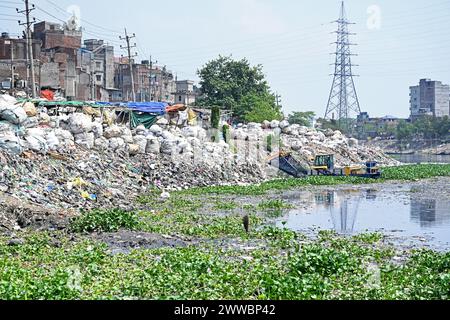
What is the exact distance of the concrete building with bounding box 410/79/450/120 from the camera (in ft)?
296

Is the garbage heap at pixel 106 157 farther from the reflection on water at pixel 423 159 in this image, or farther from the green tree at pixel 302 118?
the green tree at pixel 302 118

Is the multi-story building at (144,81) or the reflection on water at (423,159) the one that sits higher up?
A: the multi-story building at (144,81)

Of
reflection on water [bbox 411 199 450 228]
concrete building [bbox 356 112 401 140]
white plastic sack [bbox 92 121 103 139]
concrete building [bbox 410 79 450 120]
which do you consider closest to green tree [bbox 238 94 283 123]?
white plastic sack [bbox 92 121 103 139]

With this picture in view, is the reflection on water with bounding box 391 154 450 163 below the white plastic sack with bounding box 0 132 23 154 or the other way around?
below

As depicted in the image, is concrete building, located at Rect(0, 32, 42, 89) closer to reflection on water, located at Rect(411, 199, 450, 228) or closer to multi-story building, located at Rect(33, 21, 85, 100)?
multi-story building, located at Rect(33, 21, 85, 100)

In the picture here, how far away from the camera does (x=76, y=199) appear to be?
14.4m

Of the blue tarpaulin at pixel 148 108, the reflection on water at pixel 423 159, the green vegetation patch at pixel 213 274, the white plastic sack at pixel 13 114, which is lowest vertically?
the reflection on water at pixel 423 159

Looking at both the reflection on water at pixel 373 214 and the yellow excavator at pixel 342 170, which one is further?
the yellow excavator at pixel 342 170

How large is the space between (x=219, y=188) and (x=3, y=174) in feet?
30.7

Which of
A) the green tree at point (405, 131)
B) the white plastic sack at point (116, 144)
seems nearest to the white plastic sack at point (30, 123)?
the white plastic sack at point (116, 144)

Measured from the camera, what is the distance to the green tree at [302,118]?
5956cm

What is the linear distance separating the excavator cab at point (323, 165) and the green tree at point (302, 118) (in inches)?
1168

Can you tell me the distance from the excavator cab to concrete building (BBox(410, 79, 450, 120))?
64.1m

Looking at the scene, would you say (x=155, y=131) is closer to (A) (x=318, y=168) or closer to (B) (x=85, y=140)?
(B) (x=85, y=140)
